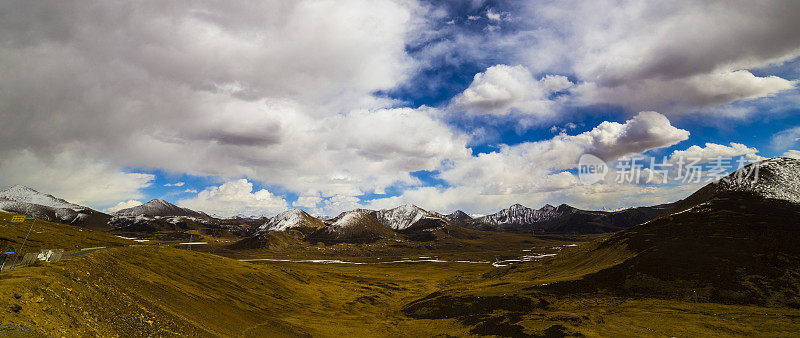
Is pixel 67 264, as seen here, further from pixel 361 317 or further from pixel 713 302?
pixel 713 302

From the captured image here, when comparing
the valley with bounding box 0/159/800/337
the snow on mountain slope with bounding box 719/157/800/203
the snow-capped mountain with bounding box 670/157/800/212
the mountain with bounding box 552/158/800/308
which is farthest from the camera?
the snow-capped mountain with bounding box 670/157/800/212

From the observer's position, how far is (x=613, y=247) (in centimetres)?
8294

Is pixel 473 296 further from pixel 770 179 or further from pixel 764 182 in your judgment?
pixel 770 179

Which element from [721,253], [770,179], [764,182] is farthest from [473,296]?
[770,179]

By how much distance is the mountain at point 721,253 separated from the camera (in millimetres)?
50469

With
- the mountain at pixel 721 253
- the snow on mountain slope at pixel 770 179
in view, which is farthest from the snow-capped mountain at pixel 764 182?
the mountain at pixel 721 253

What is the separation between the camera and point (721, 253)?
60.4 metres

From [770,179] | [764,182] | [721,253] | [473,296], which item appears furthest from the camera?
[770,179]

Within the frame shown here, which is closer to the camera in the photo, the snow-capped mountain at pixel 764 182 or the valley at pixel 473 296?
the valley at pixel 473 296

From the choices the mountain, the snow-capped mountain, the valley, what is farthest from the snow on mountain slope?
the valley

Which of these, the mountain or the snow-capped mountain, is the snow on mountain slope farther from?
the mountain

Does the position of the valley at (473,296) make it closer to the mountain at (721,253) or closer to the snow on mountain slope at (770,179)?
the mountain at (721,253)

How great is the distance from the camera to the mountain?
166 ft

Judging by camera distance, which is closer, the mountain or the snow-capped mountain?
the mountain
